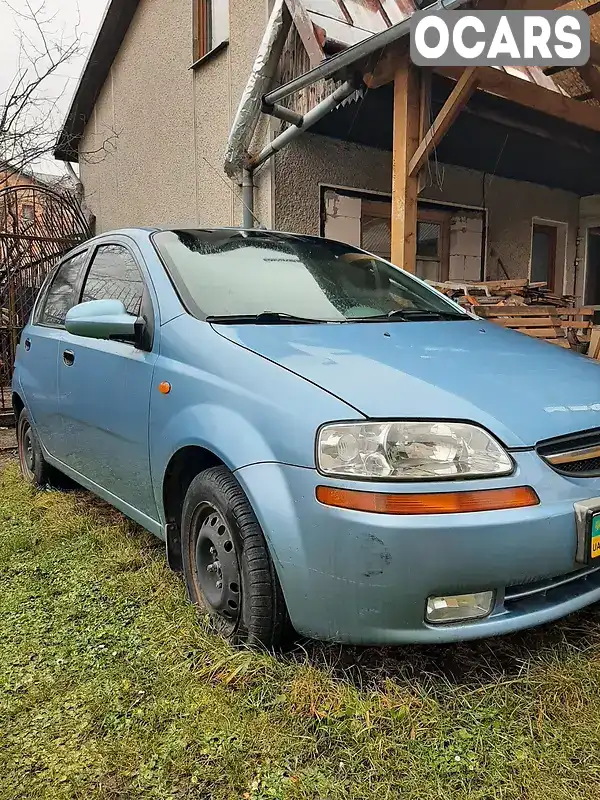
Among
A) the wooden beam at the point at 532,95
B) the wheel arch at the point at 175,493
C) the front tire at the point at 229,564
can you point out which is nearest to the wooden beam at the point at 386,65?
the wooden beam at the point at 532,95

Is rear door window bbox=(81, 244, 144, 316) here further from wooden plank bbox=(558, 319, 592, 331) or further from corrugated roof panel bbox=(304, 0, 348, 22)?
wooden plank bbox=(558, 319, 592, 331)

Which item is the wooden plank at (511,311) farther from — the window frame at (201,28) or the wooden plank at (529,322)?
the window frame at (201,28)

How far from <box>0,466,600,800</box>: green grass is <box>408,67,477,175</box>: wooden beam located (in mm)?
3540

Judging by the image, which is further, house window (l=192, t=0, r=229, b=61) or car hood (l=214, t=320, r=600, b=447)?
house window (l=192, t=0, r=229, b=61)

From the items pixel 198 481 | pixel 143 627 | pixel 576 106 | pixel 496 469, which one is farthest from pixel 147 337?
pixel 576 106

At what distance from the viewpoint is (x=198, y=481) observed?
2.27m

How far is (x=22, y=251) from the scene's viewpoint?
27.0 ft

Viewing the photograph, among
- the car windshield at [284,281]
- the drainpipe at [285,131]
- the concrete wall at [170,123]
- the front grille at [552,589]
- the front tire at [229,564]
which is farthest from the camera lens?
the concrete wall at [170,123]

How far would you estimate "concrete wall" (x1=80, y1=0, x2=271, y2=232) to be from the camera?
23.3 feet

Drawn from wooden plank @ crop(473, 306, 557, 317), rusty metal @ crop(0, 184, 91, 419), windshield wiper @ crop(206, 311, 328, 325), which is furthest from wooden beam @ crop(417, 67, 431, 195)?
rusty metal @ crop(0, 184, 91, 419)

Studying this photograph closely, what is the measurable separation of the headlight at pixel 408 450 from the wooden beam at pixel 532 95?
3990 mm

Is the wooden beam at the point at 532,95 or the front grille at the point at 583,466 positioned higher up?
the wooden beam at the point at 532,95

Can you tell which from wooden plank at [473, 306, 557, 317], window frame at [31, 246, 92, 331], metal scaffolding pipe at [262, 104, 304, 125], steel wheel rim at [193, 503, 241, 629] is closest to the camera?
steel wheel rim at [193, 503, 241, 629]

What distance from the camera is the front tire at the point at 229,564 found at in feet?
6.52
